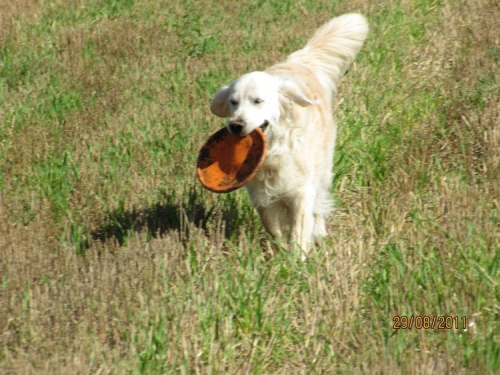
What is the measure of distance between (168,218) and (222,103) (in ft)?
2.38

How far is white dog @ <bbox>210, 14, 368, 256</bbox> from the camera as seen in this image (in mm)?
4320

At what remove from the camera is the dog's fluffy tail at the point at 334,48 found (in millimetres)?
5426

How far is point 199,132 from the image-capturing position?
5.66 meters

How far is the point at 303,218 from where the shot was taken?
4.52 m

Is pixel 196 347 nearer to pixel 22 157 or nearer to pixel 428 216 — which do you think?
pixel 428 216

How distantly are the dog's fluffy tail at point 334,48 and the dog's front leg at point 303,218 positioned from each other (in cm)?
112

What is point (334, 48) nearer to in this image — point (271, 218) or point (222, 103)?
point (222, 103)
